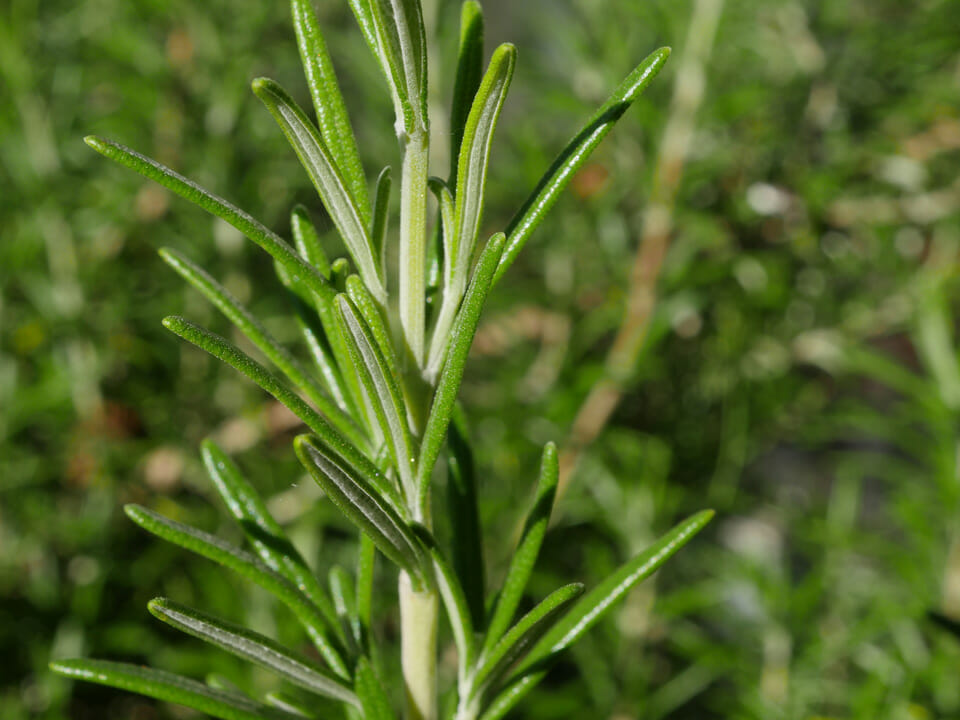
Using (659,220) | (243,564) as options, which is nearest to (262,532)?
(243,564)

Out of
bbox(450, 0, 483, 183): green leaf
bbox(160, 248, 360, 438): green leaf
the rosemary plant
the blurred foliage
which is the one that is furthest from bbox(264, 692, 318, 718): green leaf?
the blurred foliage

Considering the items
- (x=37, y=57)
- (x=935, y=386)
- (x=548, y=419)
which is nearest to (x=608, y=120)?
(x=548, y=419)

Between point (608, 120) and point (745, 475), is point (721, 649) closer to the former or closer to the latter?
point (745, 475)

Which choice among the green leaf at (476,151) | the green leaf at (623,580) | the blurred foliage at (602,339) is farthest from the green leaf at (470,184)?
the blurred foliage at (602,339)

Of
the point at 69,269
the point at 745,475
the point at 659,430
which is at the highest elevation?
the point at 69,269

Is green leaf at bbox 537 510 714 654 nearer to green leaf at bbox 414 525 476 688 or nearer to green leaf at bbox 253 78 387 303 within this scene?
green leaf at bbox 414 525 476 688
